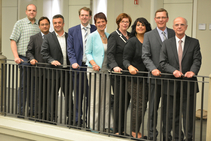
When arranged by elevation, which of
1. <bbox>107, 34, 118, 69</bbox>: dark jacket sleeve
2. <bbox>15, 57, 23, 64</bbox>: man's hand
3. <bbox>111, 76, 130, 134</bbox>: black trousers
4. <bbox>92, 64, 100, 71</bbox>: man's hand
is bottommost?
<bbox>111, 76, 130, 134</bbox>: black trousers

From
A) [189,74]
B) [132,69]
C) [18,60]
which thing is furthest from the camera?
[18,60]

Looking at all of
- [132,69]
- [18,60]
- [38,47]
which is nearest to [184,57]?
[132,69]

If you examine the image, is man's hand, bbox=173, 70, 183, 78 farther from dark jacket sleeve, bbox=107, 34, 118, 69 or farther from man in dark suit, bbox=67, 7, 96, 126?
man in dark suit, bbox=67, 7, 96, 126

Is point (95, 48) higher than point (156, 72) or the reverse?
higher

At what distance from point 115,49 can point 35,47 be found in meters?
1.33

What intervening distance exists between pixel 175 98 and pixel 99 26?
1425 mm

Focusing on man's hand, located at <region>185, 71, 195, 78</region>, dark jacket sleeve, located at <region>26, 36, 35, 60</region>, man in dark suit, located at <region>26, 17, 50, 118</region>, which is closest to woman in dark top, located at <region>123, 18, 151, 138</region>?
man's hand, located at <region>185, 71, 195, 78</region>

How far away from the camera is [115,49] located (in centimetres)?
400

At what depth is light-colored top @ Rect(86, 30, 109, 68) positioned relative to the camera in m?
4.12

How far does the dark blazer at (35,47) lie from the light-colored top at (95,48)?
0.85 meters

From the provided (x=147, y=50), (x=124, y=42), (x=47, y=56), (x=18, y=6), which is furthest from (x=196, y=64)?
(x=18, y=6)

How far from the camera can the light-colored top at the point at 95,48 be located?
13.5 feet

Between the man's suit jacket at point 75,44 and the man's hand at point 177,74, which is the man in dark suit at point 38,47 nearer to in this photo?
the man's suit jacket at point 75,44

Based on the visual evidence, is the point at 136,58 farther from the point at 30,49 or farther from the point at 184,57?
the point at 30,49
